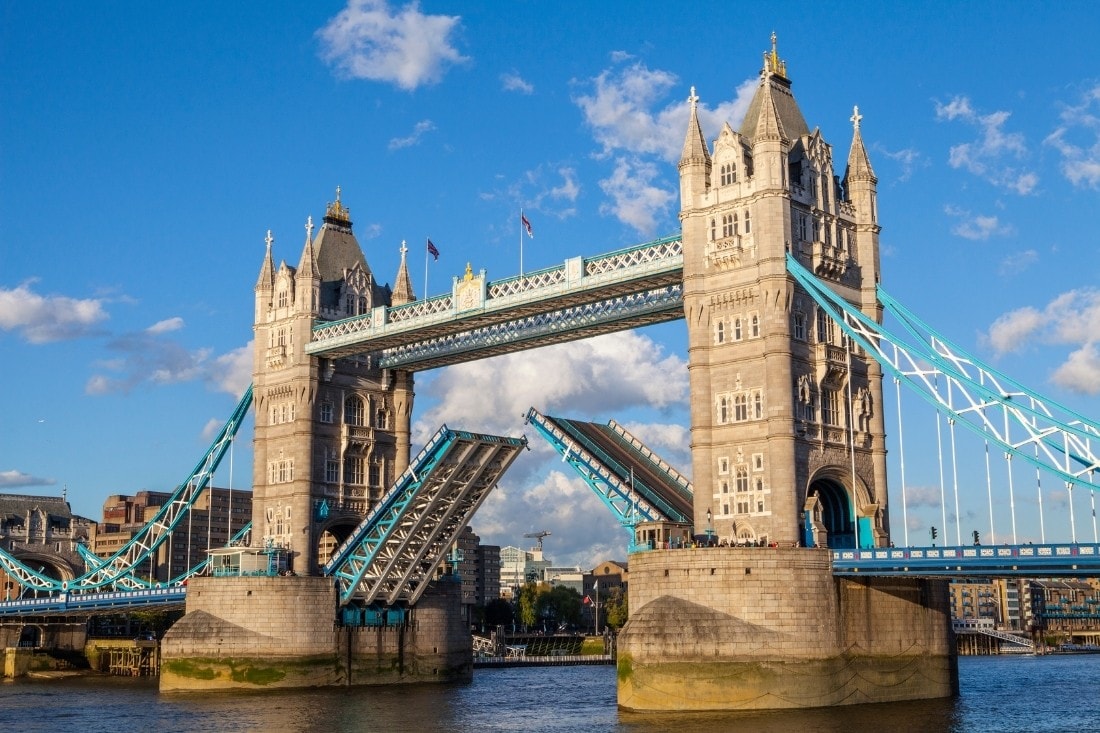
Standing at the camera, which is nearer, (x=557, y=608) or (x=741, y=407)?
(x=741, y=407)

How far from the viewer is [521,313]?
68.0 m

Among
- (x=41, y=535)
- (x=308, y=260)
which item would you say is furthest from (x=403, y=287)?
(x=41, y=535)

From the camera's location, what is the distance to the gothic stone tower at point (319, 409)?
7719 cm

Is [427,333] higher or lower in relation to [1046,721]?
higher

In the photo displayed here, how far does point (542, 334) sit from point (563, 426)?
16.5 ft

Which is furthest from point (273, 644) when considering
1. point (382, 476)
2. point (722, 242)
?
point (722, 242)

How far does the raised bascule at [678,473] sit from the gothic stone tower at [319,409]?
0.15 m

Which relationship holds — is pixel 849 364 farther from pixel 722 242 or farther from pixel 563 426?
pixel 563 426

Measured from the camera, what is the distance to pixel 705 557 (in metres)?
53.1

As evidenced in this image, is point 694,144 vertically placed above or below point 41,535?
above

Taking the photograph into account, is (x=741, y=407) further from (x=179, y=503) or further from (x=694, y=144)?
(x=179, y=503)

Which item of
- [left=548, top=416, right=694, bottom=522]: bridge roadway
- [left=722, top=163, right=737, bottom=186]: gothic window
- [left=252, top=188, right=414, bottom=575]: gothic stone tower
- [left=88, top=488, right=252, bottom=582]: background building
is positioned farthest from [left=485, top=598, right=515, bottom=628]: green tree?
[left=722, top=163, right=737, bottom=186]: gothic window

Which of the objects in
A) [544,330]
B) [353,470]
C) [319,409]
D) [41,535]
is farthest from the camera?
[41,535]

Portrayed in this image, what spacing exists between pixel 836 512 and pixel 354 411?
31.5 m
